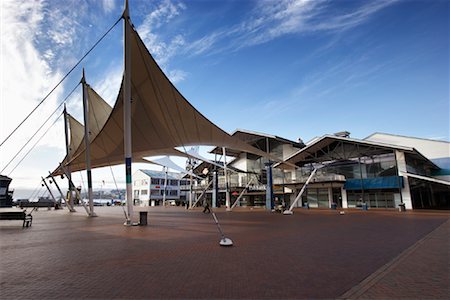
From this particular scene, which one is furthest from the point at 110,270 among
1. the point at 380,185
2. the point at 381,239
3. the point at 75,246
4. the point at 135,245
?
the point at 380,185

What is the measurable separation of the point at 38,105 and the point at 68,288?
10397 mm

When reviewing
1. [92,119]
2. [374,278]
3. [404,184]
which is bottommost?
[374,278]

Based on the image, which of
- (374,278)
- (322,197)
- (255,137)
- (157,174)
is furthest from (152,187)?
(374,278)

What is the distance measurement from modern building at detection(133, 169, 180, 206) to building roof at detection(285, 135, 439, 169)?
129 feet

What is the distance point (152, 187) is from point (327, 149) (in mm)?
45908

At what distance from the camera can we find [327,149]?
1256 inches

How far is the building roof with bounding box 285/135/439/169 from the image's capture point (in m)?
26.7

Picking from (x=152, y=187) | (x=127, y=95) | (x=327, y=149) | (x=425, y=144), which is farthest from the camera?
(x=152, y=187)

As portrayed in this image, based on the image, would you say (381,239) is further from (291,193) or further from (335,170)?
(291,193)

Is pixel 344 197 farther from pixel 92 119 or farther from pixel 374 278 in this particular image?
pixel 374 278

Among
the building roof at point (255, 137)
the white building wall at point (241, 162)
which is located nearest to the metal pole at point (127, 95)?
the building roof at point (255, 137)

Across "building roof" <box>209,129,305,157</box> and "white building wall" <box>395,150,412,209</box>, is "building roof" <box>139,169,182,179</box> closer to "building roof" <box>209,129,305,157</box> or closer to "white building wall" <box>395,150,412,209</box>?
"building roof" <box>209,129,305,157</box>

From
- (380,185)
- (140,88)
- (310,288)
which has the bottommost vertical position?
(310,288)

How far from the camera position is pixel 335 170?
31.2 meters
